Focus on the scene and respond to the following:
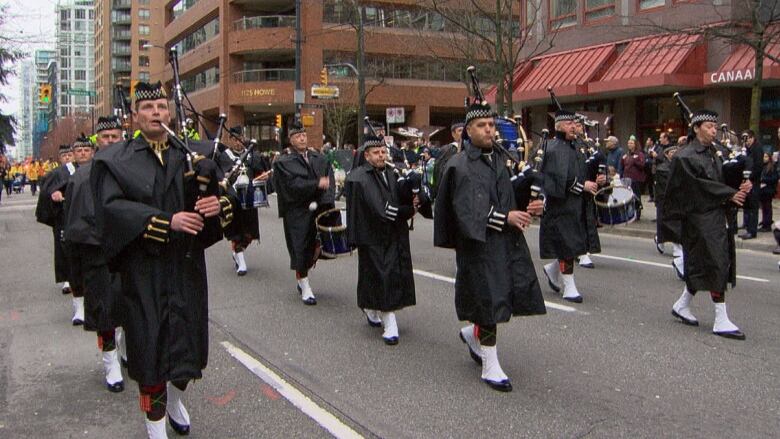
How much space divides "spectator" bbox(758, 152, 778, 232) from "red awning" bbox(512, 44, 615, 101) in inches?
375

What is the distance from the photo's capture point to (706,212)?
23.0 feet

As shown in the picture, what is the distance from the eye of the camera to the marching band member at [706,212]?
693 cm

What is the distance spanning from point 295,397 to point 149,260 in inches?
68.7

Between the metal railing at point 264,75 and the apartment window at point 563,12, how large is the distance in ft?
79.5

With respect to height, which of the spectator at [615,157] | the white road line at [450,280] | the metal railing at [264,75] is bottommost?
the white road line at [450,280]

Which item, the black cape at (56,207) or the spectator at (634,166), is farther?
the spectator at (634,166)

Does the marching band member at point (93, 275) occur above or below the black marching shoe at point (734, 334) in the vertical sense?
above

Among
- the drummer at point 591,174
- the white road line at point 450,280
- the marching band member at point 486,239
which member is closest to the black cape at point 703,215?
the white road line at point 450,280

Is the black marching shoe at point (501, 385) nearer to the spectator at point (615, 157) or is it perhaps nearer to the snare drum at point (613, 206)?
the snare drum at point (613, 206)

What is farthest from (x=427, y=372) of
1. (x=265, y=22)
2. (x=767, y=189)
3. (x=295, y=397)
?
(x=265, y=22)

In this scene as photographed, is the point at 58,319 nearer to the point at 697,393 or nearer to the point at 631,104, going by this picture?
the point at 697,393

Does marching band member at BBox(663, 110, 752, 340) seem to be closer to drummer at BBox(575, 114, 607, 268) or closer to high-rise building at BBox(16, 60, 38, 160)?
drummer at BBox(575, 114, 607, 268)

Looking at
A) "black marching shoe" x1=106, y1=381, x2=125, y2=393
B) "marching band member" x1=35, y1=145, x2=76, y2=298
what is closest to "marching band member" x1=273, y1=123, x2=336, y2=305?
"marching band member" x1=35, y1=145, x2=76, y2=298

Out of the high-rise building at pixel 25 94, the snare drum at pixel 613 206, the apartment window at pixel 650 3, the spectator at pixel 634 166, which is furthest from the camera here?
the high-rise building at pixel 25 94
